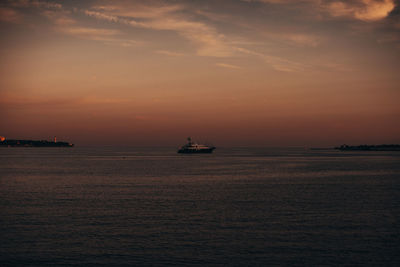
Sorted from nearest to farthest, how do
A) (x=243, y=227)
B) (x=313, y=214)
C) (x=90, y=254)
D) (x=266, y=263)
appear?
(x=266, y=263), (x=90, y=254), (x=243, y=227), (x=313, y=214)

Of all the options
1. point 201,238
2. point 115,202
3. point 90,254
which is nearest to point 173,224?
point 201,238

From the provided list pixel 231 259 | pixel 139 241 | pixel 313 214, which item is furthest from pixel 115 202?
pixel 231 259

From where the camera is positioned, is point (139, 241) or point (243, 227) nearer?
point (139, 241)

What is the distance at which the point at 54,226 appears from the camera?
33.5m

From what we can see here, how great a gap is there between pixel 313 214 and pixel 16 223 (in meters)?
27.6

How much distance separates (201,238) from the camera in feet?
96.4

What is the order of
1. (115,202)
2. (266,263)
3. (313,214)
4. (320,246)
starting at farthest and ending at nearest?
(115,202)
(313,214)
(320,246)
(266,263)

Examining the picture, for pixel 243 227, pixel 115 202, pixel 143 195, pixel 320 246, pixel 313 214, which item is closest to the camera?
pixel 320 246

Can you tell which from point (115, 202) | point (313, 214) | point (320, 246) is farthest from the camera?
point (115, 202)

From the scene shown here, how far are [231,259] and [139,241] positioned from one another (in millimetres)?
7472

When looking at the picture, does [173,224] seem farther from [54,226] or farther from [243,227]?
[54,226]

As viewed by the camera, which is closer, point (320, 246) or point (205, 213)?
point (320, 246)

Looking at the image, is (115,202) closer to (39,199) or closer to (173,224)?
(39,199)

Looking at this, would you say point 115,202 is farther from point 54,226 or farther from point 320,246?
point 320,246
